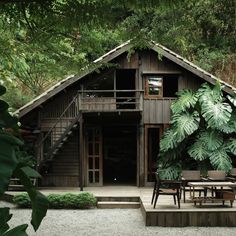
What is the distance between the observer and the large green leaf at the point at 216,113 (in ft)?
40.4

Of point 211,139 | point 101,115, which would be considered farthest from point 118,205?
point 211,139

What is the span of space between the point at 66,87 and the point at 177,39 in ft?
30.4

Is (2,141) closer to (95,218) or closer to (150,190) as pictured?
(95,218)

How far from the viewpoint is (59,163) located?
539 inches

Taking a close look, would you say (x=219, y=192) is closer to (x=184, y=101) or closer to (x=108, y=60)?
(x=184, y=101)

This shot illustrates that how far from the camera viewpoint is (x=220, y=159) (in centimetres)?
1215

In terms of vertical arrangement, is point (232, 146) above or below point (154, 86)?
below

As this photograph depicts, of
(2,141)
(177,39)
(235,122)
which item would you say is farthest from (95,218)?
(2,141)

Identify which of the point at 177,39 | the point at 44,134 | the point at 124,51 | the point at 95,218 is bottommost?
the point at 95,218

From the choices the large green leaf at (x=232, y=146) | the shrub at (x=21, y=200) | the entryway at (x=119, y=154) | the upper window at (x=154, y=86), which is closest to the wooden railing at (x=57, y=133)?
the shrub at (x=21, y=200)

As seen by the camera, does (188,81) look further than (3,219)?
Yes

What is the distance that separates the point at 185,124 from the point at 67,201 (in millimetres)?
4065

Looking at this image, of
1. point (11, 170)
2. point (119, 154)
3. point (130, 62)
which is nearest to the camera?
point (11, 170)

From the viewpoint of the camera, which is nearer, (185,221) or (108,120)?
(185,221)
